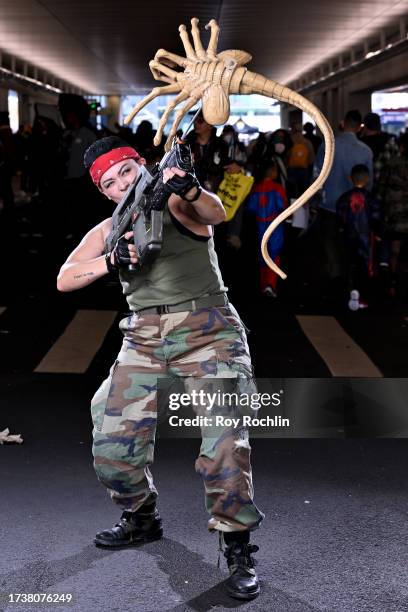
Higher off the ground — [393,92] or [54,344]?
[393,92]

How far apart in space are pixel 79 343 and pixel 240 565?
19.5 feet

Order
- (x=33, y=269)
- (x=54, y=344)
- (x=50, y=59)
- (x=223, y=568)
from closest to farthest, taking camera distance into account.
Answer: (x=223, y=568) < (x=54, y=344) < (x=33, y=269) < (x=50, y=59)

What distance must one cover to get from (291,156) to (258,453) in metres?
12.9

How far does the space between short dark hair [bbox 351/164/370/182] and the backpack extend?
694 cm

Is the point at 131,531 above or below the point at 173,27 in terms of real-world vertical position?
below

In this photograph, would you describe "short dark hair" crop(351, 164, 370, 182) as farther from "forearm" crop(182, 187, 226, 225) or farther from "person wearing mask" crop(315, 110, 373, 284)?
"forearm" crop(182, 187, 226, 225)

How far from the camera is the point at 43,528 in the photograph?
17.6 ft

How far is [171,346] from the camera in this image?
4.64 meters

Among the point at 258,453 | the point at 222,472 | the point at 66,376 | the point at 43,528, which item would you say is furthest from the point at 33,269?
the point at 222,472

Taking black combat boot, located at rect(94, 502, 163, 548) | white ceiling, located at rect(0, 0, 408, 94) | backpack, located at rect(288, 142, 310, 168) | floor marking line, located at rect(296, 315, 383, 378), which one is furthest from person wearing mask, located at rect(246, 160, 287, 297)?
white ceiling, located at rect(0, 0, 408, 94)

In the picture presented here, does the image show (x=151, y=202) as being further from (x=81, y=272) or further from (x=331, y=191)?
(x=331, y=191)

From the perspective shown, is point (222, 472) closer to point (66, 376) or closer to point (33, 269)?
point (66, 376)

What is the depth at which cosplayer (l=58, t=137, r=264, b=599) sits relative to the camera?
4484 mm

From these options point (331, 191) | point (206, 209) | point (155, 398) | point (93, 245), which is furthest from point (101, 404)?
point (331, 191)
